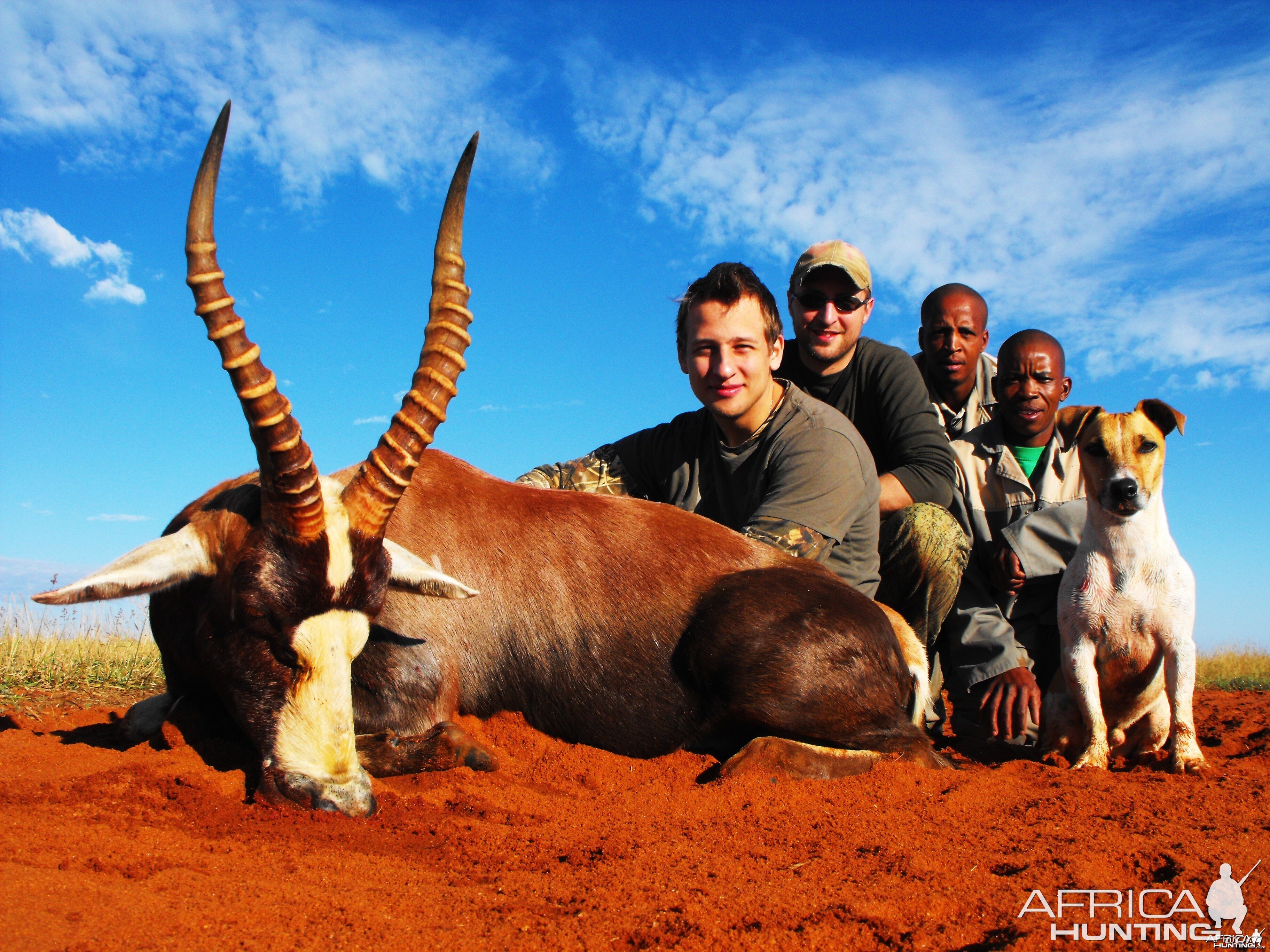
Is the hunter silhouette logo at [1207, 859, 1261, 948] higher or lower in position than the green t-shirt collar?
lower

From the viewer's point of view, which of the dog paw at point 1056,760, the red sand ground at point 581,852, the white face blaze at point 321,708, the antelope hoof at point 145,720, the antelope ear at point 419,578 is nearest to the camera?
the red sand ground at point 581,852

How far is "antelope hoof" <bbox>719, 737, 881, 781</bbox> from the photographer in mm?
3732

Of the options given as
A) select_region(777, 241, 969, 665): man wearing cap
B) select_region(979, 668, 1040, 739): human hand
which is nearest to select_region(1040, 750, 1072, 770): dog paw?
select_region(979, 668, 1040, 739): human hand

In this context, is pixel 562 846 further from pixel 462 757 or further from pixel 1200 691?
pixel 1200 691

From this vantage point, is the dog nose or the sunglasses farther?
the sunglasses

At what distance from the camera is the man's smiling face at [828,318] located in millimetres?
6770

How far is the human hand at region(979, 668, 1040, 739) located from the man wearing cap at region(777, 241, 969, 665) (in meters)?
0.53

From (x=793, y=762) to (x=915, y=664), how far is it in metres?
1.28

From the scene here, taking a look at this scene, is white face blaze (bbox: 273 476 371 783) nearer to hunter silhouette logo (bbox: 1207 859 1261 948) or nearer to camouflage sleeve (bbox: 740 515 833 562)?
camouflage sleeve (bbox: 740 515 833 562)

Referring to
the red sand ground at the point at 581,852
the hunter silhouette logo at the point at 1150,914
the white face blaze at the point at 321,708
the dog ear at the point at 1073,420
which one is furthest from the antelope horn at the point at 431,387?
the dog ear at the point at 1073,420

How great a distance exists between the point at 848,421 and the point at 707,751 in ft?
7.88

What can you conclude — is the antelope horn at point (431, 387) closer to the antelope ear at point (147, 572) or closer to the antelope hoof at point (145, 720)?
the antelope ear at point (147, 572)

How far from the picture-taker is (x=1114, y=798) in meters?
3.61

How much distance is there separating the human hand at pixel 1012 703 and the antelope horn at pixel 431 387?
3.95 metres
